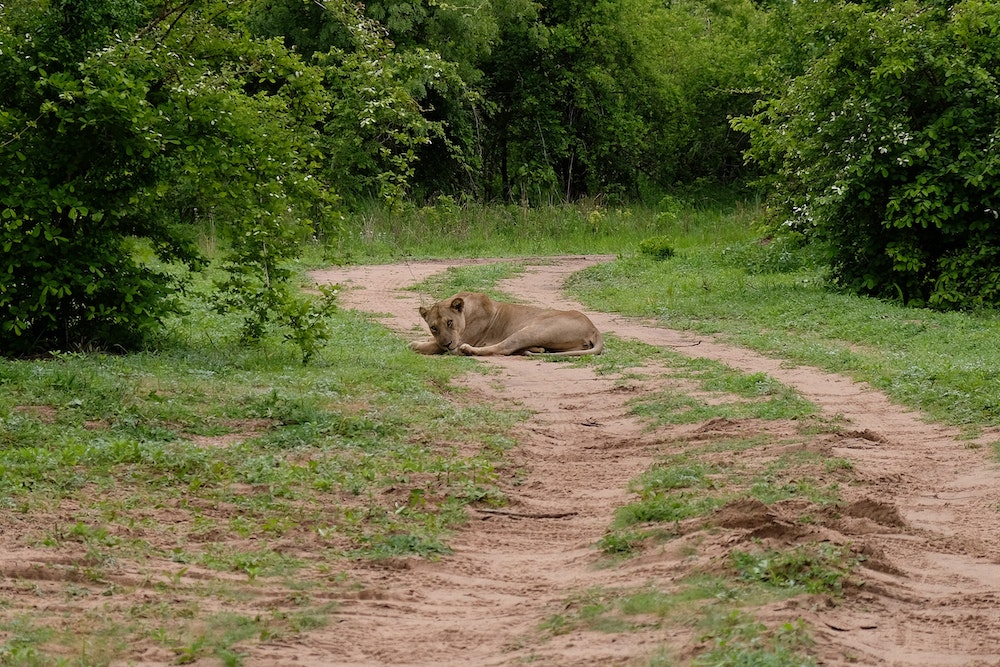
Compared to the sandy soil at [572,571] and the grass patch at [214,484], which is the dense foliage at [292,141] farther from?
the sandy soil at [572,571]

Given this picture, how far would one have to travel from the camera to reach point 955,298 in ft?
53.4

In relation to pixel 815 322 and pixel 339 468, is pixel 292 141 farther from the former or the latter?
pixel 815 322

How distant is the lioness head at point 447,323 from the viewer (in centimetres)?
1355

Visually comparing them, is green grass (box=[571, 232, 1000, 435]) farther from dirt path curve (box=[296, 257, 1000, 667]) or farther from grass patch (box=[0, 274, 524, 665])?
grass patch (box=[0, 274, 524, 665])

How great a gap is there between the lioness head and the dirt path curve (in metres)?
3.19

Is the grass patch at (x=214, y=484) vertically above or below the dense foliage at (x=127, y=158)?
below

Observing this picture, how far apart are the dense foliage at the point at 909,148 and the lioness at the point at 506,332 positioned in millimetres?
5046

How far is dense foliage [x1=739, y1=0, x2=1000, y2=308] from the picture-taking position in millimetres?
16453

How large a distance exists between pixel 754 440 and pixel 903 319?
24.8ft

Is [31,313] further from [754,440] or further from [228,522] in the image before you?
[754,440]

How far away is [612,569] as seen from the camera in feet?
18.2

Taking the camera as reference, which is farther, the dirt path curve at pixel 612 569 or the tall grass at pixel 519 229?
the tall grass at pixel 519 229

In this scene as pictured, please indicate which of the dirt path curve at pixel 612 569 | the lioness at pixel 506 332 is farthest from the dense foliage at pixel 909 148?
the dirt path curve at pixel 612 569

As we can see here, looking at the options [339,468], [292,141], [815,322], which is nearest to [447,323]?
[292,141]
